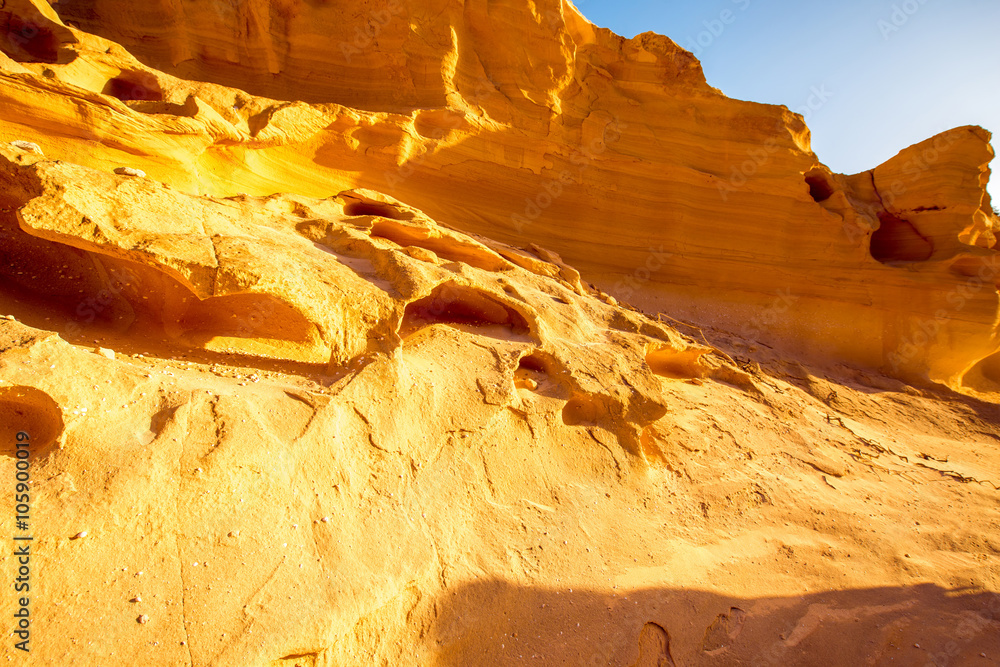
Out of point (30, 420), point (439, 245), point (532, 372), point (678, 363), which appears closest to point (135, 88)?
point (439, 245)

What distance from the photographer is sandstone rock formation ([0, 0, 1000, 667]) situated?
2053mm

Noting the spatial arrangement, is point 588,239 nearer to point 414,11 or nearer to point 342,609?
point 414,11

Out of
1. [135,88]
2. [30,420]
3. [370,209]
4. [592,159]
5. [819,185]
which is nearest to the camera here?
[30,420]

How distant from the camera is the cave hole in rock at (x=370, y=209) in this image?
5.23 metres

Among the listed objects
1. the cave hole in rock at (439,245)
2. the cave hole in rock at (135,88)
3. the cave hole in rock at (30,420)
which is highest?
the cave hole in rock at (135,88)

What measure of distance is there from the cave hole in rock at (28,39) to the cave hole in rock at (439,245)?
12.7 ft

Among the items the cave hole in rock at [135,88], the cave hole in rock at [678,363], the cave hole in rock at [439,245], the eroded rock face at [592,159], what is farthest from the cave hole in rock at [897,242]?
the cave hole in rock at [135,88]

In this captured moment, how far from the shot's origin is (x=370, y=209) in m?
5.39

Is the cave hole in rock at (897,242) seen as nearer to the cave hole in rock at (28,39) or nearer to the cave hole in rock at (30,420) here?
the cave hole in rock at (30,420)

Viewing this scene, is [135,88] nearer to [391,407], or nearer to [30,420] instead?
[30,420]

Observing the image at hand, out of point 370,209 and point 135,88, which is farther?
point 370,209

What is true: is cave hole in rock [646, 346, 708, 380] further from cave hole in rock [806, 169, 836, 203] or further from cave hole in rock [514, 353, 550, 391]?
cave hole in rock [806, 169, 836, 203]

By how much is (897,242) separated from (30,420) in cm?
1214

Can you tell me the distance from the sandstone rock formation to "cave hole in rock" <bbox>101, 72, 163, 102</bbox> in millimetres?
39
